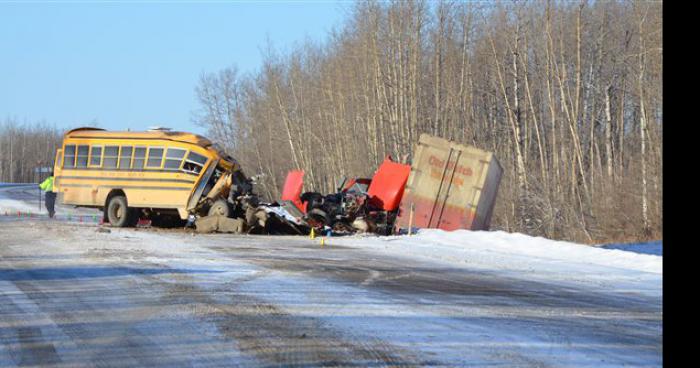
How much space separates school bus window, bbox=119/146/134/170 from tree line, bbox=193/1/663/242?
50.5 feet

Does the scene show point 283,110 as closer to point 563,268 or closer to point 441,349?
point 563,268

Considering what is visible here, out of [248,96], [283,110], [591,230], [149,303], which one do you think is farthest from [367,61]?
[149,303]

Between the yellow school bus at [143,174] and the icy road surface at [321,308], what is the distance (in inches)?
317

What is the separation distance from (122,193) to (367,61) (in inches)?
1120

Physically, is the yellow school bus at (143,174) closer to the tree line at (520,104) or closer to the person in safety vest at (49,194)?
the person in safety vest at (49,194)

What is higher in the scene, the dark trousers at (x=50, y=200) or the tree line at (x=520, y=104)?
the tree line at (x=520, y=104)

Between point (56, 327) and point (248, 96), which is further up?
point (248, 96)

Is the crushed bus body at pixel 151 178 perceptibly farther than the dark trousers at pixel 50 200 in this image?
No

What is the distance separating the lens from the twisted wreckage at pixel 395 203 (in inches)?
1085

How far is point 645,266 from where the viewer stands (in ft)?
57.7

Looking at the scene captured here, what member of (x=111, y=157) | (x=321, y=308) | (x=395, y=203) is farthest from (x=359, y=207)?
(x=321, y=308)

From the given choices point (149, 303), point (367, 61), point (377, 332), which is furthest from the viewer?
point (367, 61)

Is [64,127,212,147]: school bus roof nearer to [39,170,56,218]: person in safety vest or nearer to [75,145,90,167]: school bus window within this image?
[75,145,90,167]: school bus window

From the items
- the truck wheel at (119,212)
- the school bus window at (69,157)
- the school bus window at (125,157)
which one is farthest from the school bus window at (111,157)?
the school bus window at (69,157)
